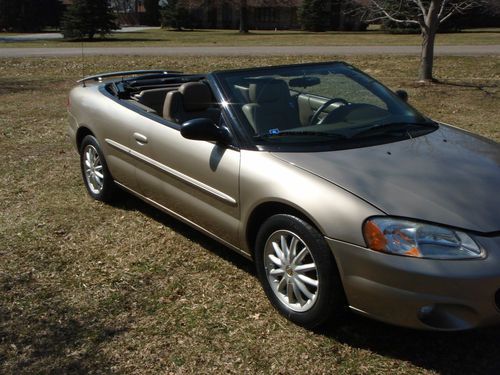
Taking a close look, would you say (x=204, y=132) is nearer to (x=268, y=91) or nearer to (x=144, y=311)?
(x=268, y=91)

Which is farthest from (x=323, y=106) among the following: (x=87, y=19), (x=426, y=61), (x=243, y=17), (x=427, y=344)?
(x=243, y=17)

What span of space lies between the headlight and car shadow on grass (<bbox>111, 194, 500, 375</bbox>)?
665 millimetres

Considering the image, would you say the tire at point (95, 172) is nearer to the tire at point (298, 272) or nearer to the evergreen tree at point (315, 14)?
the tire at point (298, 272)

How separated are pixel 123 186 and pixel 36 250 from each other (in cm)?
95

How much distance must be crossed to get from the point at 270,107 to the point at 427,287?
1.78 meters

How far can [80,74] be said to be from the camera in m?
16.5

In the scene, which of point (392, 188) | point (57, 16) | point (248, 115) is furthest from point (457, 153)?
point (57, 16)

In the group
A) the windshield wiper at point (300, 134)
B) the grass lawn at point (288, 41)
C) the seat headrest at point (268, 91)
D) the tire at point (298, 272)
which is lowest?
the tire at point (298, 272)

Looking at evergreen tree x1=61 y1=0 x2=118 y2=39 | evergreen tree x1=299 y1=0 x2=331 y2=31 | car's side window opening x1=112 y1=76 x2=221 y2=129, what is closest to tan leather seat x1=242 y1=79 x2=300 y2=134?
car's side window opening x1=112 y1=76 x2=221 y2=129

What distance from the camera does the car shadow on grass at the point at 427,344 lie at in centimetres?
298

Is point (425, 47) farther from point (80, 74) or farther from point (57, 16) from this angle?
point (57, 16)

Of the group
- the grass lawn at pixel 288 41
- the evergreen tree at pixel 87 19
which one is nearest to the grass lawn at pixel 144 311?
the grass lawn at pixel 288 41

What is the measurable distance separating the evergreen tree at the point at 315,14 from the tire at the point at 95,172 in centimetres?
4154

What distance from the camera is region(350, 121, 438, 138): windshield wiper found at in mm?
3748
